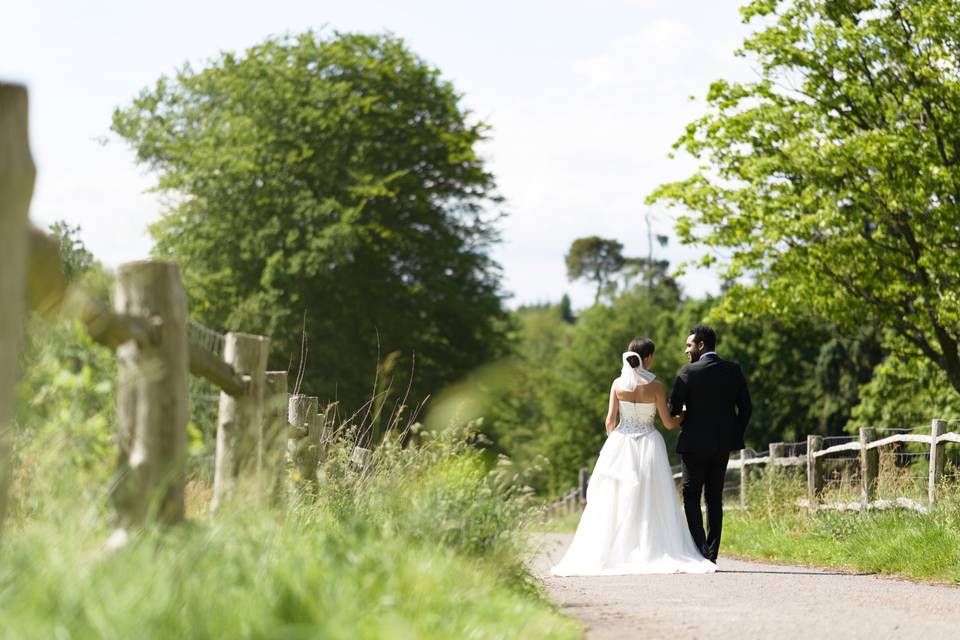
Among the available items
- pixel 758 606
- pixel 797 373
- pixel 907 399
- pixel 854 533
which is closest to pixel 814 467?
pixel 854 533

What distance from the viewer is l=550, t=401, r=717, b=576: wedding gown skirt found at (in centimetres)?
1203

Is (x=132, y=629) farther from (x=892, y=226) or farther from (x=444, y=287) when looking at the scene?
(x=444, y=287)

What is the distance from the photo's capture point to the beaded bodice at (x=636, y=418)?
12758mm

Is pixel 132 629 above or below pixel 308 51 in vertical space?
below

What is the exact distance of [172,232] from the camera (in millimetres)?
34250

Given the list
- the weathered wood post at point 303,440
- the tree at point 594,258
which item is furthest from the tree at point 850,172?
the tree at point 594,258

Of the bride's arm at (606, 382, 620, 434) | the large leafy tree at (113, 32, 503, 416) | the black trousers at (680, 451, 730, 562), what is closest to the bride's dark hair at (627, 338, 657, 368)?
the bride's arm at (606, 382, 620, 434)

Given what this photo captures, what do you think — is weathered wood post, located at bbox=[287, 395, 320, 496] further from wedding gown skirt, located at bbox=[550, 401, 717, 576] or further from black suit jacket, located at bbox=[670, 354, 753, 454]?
black suit jacket, located at bbox=[670, 354, 753, 454]

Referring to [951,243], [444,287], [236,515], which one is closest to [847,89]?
[951,243]

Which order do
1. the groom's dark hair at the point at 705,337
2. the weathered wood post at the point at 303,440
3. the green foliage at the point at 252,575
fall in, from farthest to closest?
the groom's dark hair at the point at 705,337 → the weathered wood post at the point at 303,440 → the green foliage at the point at 252,575

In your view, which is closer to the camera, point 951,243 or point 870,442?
point 870,442

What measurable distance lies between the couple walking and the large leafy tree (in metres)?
18.5

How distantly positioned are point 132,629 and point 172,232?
31487 mm

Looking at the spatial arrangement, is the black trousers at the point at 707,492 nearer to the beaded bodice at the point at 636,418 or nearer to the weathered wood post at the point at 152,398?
the beaded bodice at the point at 636,418
